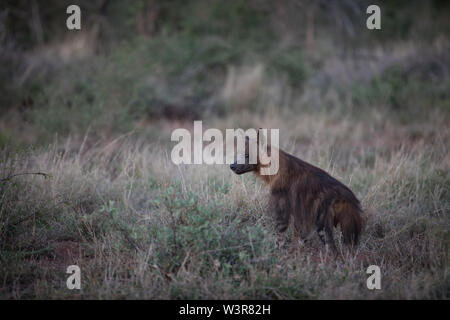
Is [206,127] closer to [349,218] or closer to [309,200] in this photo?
[309,200]

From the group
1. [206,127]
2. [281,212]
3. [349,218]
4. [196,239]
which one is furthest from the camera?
[206,127]

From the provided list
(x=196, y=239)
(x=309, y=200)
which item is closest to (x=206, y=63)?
(x=309, y=200)

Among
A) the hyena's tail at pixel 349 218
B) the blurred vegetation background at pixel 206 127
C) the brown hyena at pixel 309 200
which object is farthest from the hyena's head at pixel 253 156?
the hyena's tail at pixel 349 218

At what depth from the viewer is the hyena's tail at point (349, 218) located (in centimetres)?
490

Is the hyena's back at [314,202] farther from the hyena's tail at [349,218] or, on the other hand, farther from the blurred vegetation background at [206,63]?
the blurred vegetation background at [206,63]

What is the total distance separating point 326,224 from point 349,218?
0.82 ft

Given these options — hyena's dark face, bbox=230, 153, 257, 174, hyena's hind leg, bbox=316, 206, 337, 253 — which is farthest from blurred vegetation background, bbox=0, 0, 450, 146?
hyena's hind leg, bbox=316, 206, 337, 253

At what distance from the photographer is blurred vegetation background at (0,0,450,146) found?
33.9ft

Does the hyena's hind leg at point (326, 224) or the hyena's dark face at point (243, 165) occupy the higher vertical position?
the hyena's dark face at point (243, 165)

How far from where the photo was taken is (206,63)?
47.4 feet

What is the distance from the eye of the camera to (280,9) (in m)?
18.1

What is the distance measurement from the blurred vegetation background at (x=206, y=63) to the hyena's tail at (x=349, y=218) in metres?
5.25

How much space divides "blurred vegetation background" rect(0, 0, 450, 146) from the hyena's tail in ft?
17.2
